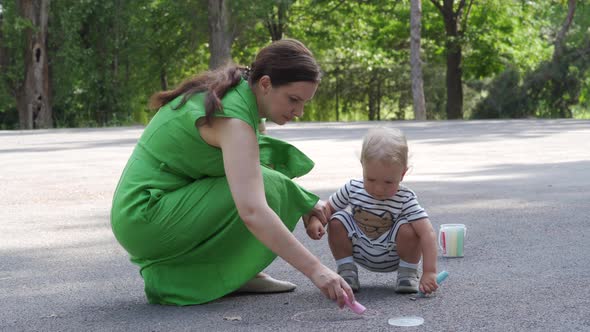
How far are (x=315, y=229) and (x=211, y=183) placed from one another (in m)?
0.48

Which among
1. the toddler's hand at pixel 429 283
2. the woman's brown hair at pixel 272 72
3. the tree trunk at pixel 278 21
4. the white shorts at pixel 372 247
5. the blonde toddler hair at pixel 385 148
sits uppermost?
the tree trunk at pixel 278 21

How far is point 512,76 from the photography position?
26.3 meters

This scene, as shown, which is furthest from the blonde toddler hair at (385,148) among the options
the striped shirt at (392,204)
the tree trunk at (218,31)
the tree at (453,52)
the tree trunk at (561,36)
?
the tree at (453,52)

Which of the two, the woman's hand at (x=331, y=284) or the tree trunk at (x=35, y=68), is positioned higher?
the tree trunk at (x=35, y=68)

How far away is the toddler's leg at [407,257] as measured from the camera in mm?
3604

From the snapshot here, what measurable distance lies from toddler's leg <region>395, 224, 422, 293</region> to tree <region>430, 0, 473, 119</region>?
88.0ft

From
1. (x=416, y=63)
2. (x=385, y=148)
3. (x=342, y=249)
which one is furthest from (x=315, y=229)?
(x=416, y=63)

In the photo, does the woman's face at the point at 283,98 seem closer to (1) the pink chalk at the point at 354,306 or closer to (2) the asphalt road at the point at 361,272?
(2) the asphalt road at the point at 361,272

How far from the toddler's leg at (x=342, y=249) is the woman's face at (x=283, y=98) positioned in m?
0.63

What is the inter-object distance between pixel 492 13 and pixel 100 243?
28.9m

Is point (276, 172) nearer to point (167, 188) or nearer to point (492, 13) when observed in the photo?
point (167, 188)

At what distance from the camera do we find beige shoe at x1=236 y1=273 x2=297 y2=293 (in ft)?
12.2

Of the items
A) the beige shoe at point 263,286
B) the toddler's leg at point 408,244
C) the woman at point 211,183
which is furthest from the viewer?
the beige shoe at point 263,286

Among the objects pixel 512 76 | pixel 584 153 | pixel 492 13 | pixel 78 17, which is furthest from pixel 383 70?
pixel 584 153
